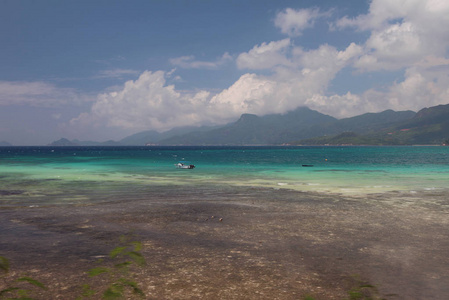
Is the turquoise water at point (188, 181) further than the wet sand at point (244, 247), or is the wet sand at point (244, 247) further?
the turquoise water at point (188, 181)

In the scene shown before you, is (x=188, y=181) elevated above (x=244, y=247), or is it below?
below

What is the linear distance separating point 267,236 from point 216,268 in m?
5.09

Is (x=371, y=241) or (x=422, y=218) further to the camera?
(x=422, y=218)

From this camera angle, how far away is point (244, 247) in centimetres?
1397

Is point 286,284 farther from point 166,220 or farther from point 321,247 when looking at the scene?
point 166,220

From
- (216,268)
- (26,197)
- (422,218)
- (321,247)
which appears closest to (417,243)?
(321,247)

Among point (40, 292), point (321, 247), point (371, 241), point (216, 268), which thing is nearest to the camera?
point (40, 292)

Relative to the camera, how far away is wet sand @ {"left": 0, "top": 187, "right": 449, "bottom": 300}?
992cm

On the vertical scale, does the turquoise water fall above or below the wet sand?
below

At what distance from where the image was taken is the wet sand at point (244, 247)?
992 centimetres

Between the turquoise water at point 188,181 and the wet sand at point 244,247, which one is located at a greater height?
the wet sand at point 244,247

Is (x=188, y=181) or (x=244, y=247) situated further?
(x=188, y=181)

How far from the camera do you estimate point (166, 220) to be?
1953 centimetres

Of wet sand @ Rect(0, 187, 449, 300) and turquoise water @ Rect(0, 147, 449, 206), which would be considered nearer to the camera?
wet sand @ Rect(0, 187, 449, 300)
